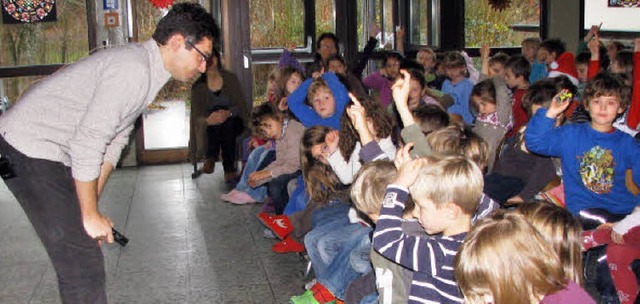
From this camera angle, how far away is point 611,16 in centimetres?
857

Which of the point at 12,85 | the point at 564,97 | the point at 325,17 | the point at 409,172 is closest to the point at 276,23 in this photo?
the point at 325,17

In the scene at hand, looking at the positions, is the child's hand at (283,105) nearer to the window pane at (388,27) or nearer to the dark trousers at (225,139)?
the dark trousers at (225,139)

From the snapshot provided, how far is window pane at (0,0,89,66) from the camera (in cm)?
764

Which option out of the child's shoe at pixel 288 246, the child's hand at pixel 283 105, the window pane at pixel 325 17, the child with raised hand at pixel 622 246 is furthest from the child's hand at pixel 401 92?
the window pane at pixel 325 17

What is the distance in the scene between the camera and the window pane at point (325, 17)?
8445 mm

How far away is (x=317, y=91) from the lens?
4.77m

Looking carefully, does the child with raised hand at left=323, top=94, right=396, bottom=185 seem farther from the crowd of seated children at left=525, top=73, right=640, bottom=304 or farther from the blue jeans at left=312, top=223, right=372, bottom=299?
the crowd of seated children at left=525, top=73, right=640, bottom=304

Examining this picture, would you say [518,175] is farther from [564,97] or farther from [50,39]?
[50,39]

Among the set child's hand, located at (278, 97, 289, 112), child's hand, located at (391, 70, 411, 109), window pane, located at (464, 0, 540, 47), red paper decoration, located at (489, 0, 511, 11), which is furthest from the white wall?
child's hand, located at (391, 70, 411, 109)

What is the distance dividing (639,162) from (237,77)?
5.00 m

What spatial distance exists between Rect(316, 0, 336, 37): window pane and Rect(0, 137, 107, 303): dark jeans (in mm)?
5899

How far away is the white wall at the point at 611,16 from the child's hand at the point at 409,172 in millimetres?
6780

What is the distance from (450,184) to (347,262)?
132 cm

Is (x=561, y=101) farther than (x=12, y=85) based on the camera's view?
No
